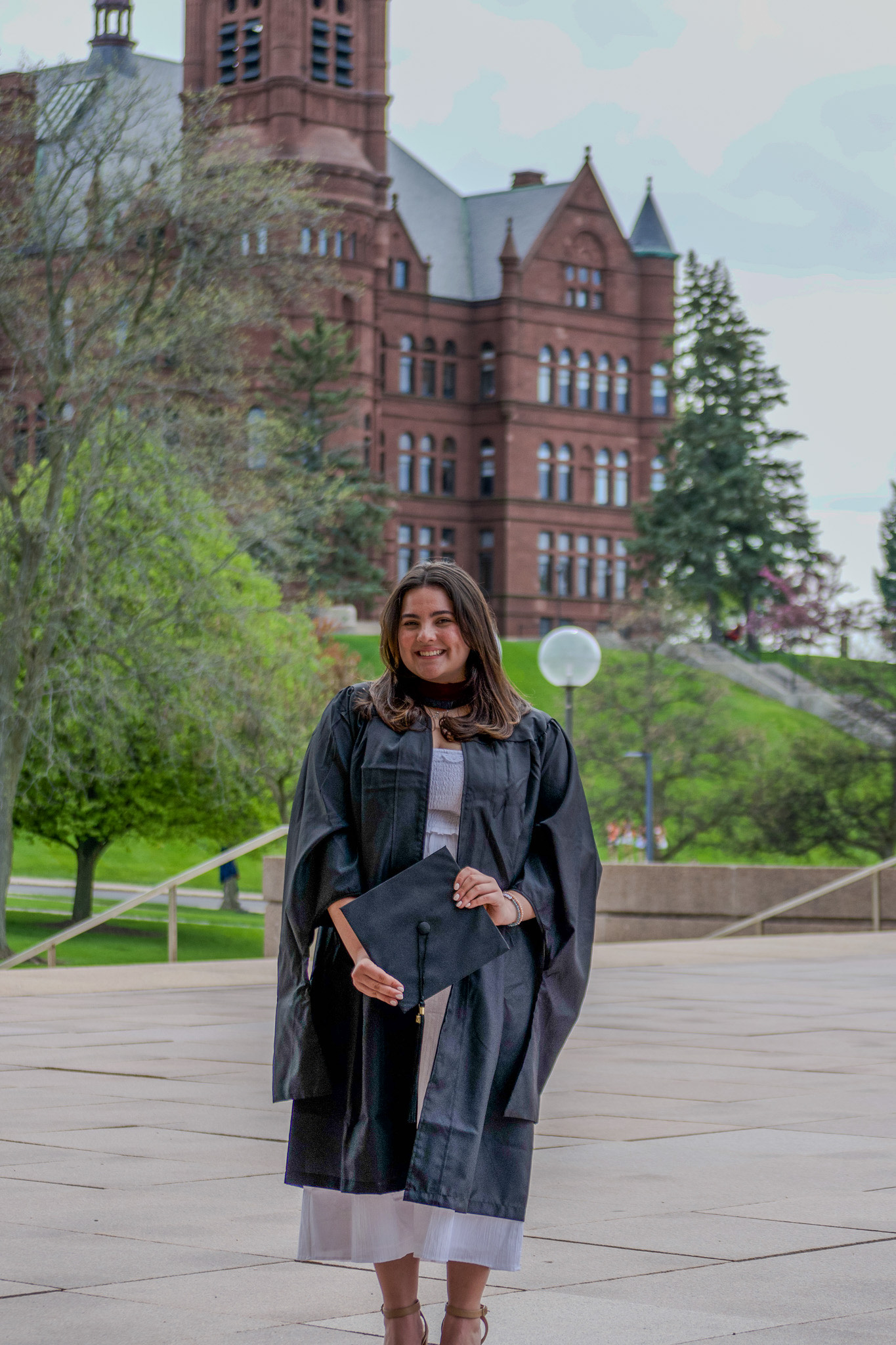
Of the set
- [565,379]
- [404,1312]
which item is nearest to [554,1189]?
[404,1312]

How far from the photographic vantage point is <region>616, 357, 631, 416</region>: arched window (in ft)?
283

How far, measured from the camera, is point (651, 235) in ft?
293

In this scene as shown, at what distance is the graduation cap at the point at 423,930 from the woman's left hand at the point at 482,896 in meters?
0.01

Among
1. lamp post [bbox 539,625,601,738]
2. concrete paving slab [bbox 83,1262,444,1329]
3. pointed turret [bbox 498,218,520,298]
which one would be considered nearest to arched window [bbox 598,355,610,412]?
pointed turret [bbox 498,218,520,298]

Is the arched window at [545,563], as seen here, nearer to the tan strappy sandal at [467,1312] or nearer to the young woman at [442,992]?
the young woman at [442,992]

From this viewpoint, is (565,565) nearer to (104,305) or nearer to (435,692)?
(104,305)

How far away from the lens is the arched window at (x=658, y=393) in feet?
285

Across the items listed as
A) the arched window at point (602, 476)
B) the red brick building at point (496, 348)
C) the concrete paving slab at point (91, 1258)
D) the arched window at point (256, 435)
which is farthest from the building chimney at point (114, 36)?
the concrete paving slab at point (91, 1258)

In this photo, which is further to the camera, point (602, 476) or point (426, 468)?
point (602, 476)

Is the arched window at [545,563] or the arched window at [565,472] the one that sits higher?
the arched window at [565,472]

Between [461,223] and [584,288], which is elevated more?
[461,223]

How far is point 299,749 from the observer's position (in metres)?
34.5

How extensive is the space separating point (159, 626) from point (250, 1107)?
21645mm

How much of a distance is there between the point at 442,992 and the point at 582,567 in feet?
262
